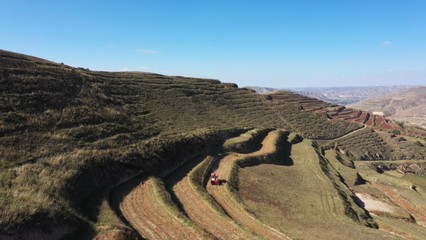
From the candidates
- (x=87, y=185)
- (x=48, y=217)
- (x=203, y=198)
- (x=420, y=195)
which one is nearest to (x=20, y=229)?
(x=48, y=217)

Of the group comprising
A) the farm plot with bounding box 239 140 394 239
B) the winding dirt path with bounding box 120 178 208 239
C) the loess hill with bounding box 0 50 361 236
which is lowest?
the farm plot with bounding box 239 140 394 239

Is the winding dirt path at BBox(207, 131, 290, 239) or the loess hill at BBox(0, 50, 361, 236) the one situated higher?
the loess hill at BBox(0, 50, 361, 236)

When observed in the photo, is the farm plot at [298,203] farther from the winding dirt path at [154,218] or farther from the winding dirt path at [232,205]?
the winding dirt path at [154,218]

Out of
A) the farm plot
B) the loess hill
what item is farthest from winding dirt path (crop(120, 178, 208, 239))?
the farm plot

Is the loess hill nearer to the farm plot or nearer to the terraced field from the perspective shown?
the terraced field

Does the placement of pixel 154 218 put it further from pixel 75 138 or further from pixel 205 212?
pixel 75 138
